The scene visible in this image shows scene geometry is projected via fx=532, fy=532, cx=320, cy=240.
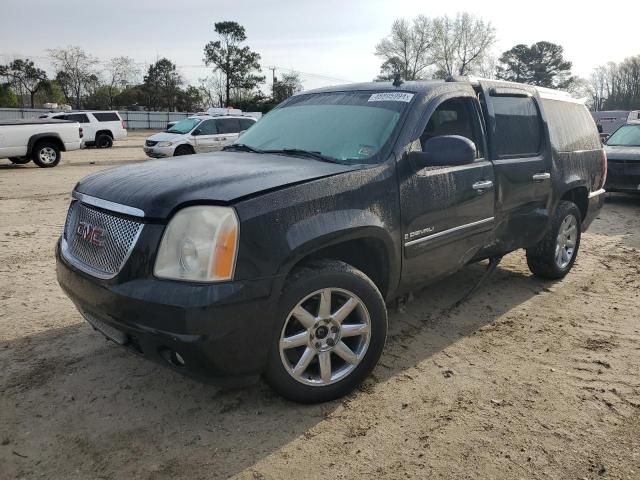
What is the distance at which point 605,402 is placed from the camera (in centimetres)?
311

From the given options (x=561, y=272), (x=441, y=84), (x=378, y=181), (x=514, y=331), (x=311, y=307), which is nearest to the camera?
(x=311, y=307)

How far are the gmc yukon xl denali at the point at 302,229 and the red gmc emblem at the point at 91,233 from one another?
1cm

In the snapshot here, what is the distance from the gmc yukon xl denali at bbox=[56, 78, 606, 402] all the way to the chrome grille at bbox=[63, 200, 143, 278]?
0.03ft

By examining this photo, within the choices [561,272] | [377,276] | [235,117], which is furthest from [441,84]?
[235,117]

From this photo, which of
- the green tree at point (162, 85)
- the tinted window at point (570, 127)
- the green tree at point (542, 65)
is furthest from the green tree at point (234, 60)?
the tinted window at point (570, 127)

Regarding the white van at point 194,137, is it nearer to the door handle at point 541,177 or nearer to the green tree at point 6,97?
the door handle at point 541,177

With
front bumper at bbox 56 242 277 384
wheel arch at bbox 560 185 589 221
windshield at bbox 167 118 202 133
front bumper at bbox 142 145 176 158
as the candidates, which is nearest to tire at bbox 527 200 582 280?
wheel arch at bbox 560 185 589 221

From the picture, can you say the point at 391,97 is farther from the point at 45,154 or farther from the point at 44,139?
the point at 45,154

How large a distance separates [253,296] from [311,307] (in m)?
0.48

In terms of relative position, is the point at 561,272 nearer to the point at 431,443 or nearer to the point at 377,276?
the point at 377,276

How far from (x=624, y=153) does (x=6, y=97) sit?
5622 centimetres

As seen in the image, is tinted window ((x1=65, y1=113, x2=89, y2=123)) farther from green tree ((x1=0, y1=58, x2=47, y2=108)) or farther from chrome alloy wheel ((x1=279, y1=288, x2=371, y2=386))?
A: green tree ((x1=0, y1=58, x2=47, y2=108))

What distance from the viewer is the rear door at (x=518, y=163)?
424 centimetres

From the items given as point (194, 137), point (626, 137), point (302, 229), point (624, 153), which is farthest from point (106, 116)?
point (302, 229)
